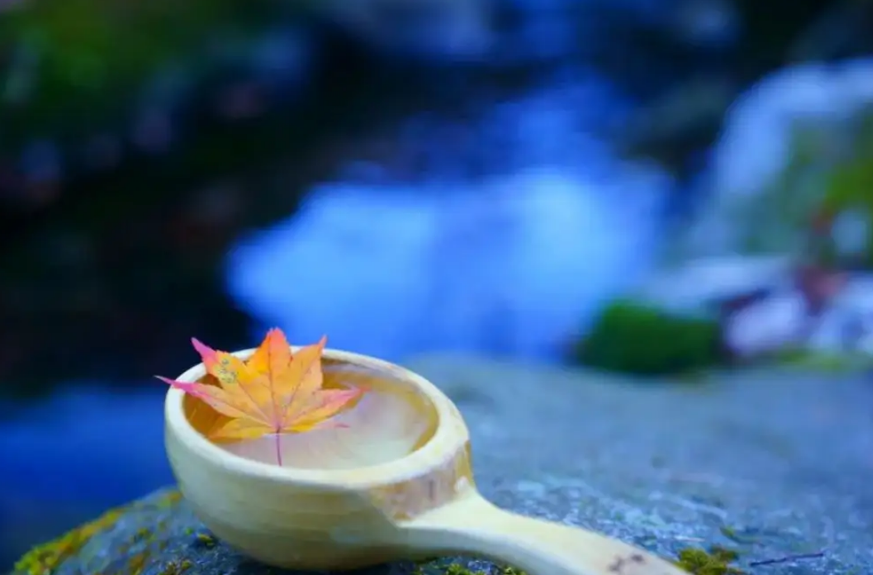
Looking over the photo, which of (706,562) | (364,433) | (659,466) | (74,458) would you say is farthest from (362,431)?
(74,458)

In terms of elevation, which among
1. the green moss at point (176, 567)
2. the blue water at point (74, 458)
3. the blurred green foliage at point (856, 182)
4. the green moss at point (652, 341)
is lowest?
the blue water at point (74, 458)

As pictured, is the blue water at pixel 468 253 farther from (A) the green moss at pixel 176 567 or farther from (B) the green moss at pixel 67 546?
(A) the green moss at pixel 176 567

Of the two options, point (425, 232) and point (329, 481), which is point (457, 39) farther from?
point (329, 481)

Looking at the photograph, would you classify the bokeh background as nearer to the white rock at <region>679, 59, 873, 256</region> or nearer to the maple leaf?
the white rock at <region>679, 59, 873, 256</region>

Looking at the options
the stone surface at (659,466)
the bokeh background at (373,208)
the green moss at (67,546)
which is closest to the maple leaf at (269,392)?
the stone surface at (659,466)

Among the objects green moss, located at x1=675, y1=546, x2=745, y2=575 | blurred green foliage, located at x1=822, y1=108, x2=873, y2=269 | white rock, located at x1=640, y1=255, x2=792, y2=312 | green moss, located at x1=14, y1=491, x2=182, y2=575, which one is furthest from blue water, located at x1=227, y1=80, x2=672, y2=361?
green moss, located at x1=675, y1=546, x2=745, y2=575
